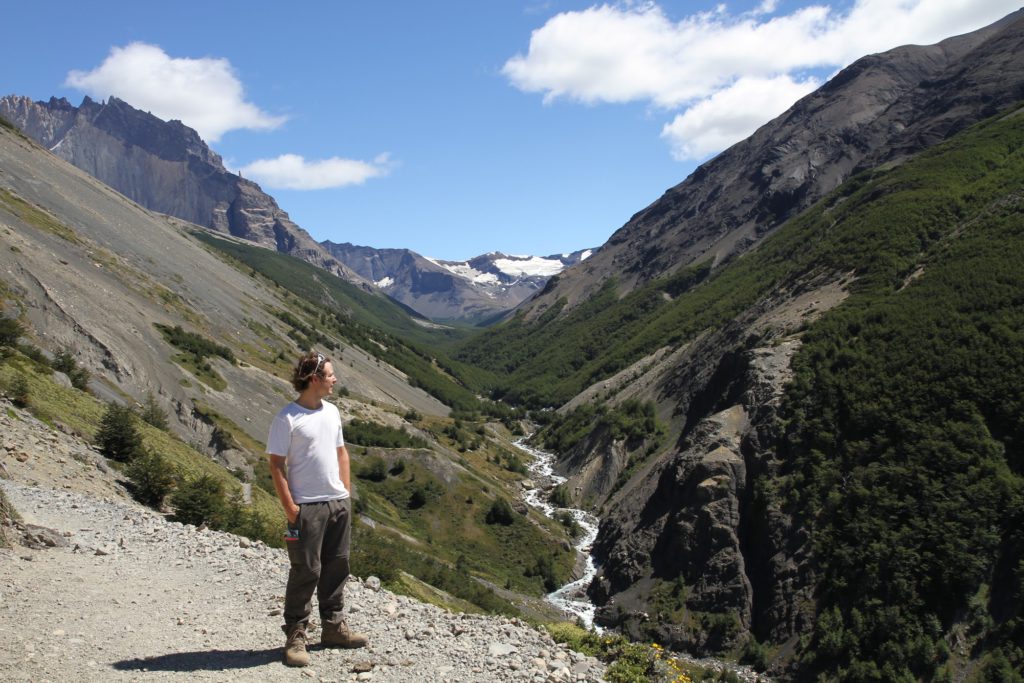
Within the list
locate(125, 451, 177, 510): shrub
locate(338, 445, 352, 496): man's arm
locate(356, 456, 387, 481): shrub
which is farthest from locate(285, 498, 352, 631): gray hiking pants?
locate(356, 456, 387, 481): shrub

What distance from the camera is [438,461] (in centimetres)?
6925

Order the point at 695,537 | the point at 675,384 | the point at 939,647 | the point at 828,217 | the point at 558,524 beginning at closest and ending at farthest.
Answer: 1. the point at 939,647
2. the point at 695,537
3. the point at 558,524
4. the point at 675,384
5. the point at 828,217

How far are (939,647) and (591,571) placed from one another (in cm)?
3041

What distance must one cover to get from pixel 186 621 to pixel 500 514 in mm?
54820

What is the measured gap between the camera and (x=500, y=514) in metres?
63.1

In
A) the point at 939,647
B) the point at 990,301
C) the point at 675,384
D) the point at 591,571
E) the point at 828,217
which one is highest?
the point at 828,217

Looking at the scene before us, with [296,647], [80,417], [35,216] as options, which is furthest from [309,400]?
[35,216]

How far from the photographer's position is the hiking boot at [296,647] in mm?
8578

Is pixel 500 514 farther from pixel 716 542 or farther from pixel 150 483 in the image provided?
pixel 150 483

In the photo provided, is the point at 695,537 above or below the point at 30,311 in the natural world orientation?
below

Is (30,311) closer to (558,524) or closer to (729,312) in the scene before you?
(558,524)

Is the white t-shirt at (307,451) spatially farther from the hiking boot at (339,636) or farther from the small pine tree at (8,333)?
the small pine tree at (8,333)

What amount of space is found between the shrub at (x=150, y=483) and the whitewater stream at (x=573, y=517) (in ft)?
116

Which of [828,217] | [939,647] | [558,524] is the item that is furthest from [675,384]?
[828,217]
